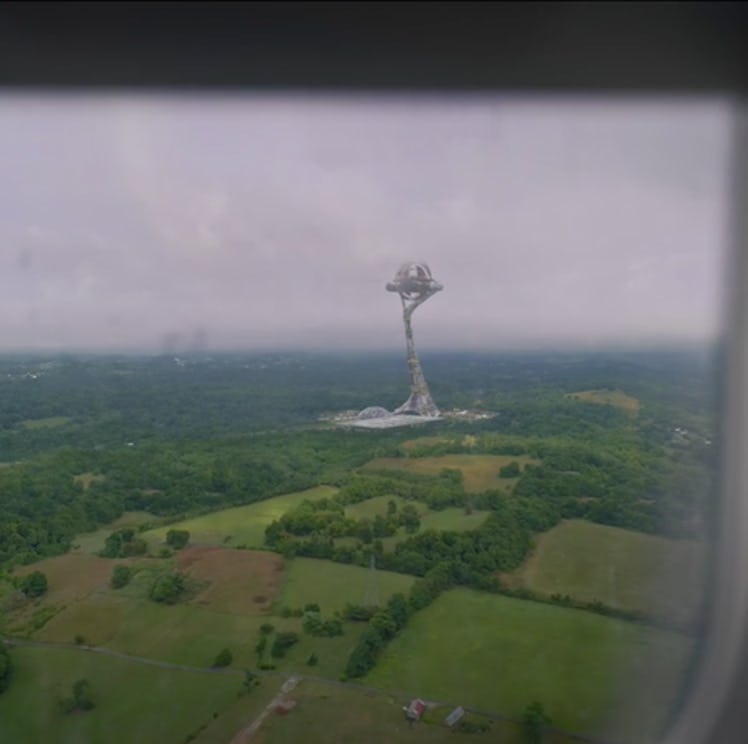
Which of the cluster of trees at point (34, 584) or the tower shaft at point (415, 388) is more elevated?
the tower shaft at point (415, 388)

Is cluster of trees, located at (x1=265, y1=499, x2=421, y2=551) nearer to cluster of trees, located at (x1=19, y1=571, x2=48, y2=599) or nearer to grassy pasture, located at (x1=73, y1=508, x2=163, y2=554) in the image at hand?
grassy pasture, located at (x1=73, y1=508, x2=163, y2=554)

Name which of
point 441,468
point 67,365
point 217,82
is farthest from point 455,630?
point 217,82

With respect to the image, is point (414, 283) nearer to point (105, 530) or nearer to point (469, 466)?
point (469, 466)

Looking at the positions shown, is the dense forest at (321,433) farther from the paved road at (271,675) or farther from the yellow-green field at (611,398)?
the paved road at (271,675)

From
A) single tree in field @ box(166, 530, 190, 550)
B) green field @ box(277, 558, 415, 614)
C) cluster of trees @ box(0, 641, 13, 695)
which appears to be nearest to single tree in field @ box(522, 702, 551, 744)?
green field @ box(277, 558, 415, 614)

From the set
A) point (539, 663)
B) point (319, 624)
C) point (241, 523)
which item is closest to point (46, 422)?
point (241, 523)

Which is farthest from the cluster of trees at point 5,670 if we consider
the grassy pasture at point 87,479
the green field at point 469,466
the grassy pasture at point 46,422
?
the green field at point 469,466
